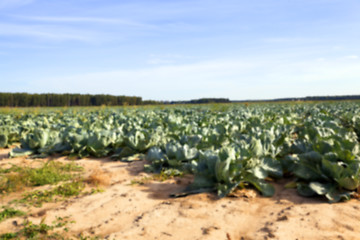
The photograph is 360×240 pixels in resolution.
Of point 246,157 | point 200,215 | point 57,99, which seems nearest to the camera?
point 200,215

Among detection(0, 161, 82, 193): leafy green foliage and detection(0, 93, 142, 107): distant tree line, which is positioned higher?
detection(0, 93, 142, 107): distant tree line

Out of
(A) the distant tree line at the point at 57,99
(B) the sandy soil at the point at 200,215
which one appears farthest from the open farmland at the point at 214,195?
(A) the distant tree line at the point at 57,99

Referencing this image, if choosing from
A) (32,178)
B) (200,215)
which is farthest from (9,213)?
(200,215)

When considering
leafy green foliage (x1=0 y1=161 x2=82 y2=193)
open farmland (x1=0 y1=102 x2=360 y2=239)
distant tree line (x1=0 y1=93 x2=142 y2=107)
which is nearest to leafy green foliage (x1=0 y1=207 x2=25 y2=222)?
open farmland (x1=0 y1=102 x2=360 y2=239)

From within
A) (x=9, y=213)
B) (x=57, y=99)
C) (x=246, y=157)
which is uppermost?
(x=57, y=99)

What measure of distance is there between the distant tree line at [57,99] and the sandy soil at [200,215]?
6728cm

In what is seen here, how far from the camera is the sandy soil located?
274 centimetres

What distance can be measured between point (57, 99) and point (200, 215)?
8186 centimetres

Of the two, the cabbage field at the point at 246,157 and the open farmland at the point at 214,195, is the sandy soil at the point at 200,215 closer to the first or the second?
the open farmland at the point at 214,195

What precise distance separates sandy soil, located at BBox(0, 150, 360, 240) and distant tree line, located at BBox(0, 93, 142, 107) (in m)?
67.3

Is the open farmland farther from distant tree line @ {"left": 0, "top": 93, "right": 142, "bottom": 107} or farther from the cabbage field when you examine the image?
distant tree line @ {"left": 0, "top": 93, "right": 142, "bottom": 107}

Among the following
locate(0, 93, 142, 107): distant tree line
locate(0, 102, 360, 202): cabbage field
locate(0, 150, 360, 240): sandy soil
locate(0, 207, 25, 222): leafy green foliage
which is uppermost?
locate(0, 93, 142, 107): distant tree line

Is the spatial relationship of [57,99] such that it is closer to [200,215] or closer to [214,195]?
[214,195]

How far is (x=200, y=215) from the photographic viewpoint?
10.2ft
